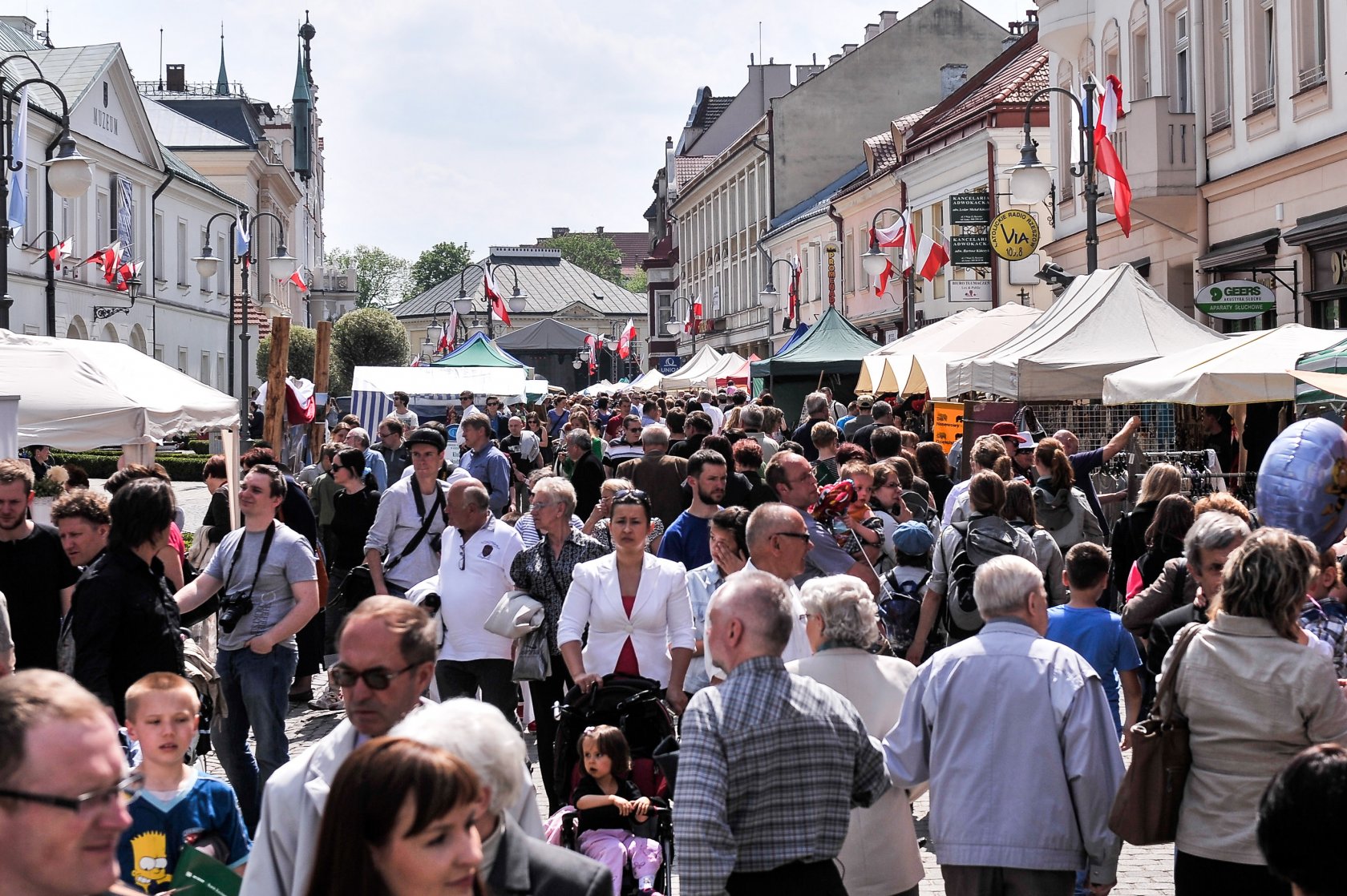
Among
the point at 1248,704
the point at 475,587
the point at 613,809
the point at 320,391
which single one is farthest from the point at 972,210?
the point at 1248,704

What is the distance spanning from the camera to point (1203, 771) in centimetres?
473

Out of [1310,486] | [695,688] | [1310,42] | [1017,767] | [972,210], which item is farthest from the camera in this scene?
[972,210]

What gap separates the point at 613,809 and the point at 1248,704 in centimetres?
249

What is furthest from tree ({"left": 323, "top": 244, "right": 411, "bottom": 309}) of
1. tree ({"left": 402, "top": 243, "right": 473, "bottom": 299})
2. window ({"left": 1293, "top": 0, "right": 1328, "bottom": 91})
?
window ({"left": 1293, "top": 0, "right": 1328, "bottom": 91})

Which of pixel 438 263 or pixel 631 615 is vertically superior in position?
pixel 438 263

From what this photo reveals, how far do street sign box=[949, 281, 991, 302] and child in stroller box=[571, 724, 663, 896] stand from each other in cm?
2535

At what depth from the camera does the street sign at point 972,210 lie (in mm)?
31641

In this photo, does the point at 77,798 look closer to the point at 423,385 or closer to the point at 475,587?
the point at 475,587

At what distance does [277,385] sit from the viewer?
18969mm

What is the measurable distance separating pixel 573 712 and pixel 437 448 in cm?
382

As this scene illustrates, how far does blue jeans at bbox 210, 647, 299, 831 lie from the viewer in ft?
24.0

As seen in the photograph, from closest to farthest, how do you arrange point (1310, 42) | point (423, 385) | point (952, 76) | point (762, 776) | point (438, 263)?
point (762, 776) < point (1310, 42) < point (423, 385) < point (952, 76) < point (438, 263)

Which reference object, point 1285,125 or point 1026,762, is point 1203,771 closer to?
point 1026,762

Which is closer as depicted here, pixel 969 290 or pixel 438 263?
pixel 969 290
